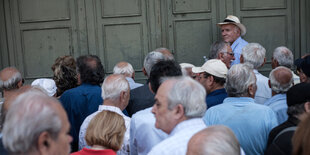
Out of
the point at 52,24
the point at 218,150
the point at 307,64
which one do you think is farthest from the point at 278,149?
the point at 52,24

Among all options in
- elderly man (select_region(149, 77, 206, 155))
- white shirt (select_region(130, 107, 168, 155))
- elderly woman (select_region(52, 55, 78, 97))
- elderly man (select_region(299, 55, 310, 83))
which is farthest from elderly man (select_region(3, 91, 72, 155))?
elderly man (select_region(299, 55, 310, 83))

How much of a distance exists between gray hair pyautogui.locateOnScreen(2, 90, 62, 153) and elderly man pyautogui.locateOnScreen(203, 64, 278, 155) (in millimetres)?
1811

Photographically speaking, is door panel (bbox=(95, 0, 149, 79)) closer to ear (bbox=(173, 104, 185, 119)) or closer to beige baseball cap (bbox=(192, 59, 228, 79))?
beige baseball cap (bbox=(192, 59, 228, 79))

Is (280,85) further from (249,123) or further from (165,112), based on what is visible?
(165,112)

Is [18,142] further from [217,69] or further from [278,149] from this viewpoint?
[217,69]

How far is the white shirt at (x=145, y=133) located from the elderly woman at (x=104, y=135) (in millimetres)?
233

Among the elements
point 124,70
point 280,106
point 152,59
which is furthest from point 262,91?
point 124,70

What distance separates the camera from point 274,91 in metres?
3.94

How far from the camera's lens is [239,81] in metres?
3.63

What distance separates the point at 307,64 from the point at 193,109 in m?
2.24

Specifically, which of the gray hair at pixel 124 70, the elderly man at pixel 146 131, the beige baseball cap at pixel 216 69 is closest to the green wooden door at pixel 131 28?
the gray hair at pixel 124 70

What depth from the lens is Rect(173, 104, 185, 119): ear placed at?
8.09 ft

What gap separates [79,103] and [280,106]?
1980 mm

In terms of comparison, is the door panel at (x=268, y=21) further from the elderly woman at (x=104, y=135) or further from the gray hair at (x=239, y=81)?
the elderly woman at (x=104, y=135)
